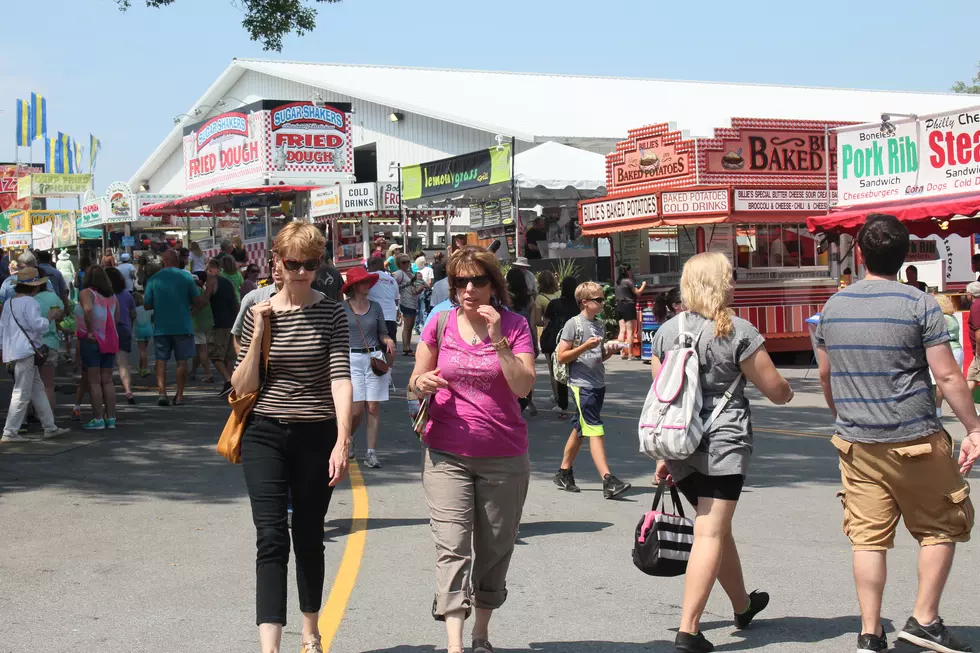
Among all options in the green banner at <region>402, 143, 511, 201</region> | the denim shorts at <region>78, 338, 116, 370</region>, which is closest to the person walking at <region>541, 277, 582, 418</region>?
the denim shorts at <region>78, 338, 116, 370</region>

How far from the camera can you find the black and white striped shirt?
4.75 meters

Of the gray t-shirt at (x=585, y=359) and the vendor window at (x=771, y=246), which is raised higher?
the vendor window at (x=771, y=246)

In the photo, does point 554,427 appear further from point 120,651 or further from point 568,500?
point 120,651

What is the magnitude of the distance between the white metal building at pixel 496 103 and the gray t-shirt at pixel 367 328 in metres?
24.4

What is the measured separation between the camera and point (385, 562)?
268 inches

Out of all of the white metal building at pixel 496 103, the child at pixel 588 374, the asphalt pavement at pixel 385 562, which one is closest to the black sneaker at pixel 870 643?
the asphalt pavement at pixel 385 562

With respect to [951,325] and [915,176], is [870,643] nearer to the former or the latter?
[951,325]

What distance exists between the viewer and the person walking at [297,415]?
4.69m

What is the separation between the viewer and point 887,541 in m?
4.79

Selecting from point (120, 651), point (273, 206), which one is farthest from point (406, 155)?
point (120, 651)

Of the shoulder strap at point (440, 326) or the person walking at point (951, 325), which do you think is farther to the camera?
the person walking at point (951, 325)

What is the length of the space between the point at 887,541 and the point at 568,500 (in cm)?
410

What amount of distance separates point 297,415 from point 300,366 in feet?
0.66

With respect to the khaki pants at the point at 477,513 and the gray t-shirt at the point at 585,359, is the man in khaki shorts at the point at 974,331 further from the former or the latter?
the khaki pants at the point at 477,513
